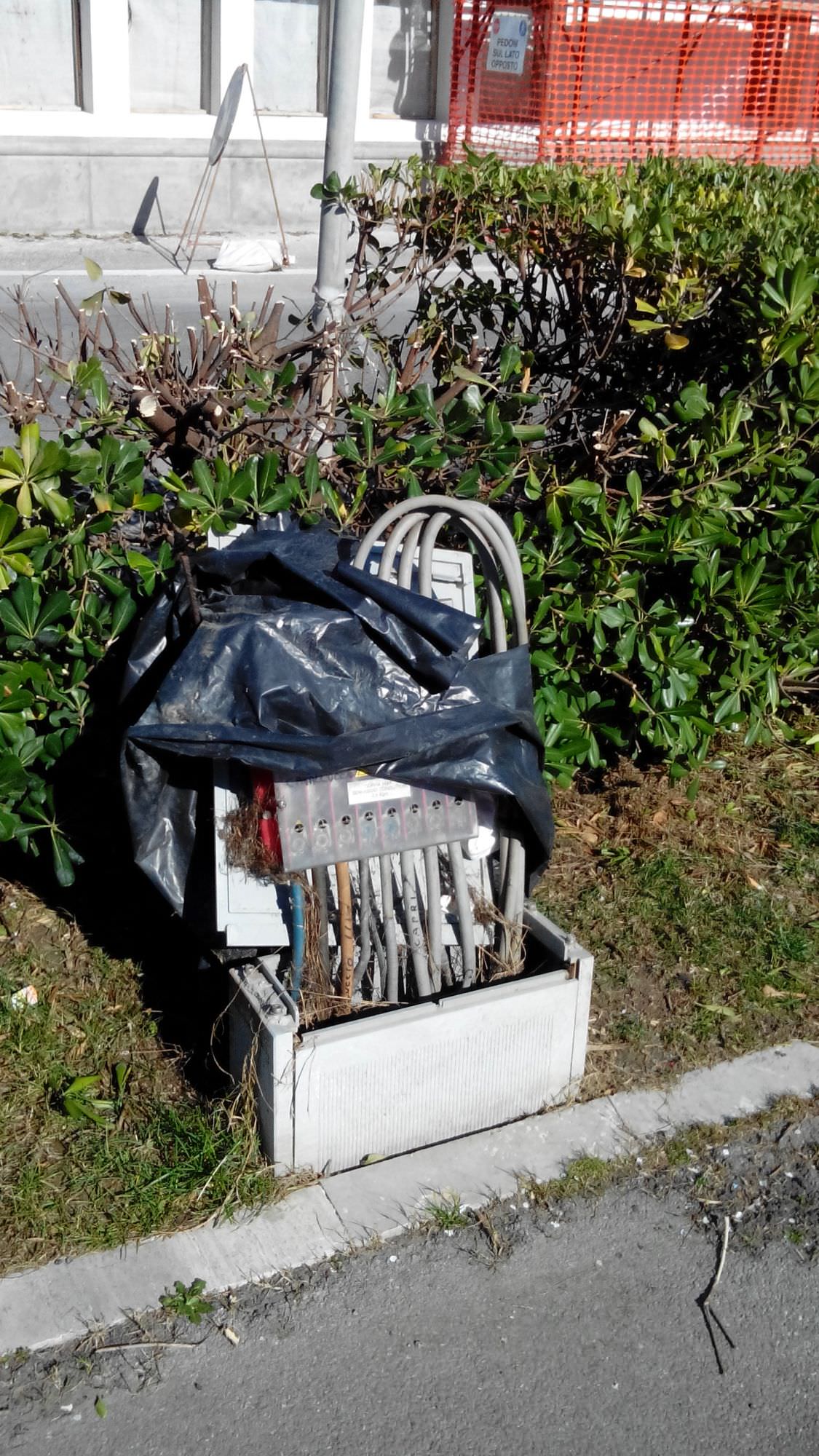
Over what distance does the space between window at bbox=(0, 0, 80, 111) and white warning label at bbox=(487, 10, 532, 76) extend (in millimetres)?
4753

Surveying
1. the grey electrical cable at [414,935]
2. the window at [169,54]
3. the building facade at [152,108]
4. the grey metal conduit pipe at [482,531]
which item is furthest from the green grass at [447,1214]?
the window at [169,54]

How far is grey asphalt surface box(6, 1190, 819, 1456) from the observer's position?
104 inches

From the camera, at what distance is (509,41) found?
16.1m

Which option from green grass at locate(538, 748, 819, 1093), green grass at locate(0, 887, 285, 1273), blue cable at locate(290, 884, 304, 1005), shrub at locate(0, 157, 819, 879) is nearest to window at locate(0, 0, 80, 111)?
shrub at locate(0, 157, 819, 879)

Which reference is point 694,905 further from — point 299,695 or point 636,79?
point 636,79

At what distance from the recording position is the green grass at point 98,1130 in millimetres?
3027

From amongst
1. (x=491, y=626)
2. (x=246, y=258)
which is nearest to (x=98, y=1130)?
(x=491, y=626)

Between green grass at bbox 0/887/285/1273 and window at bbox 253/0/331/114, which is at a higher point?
window at bbox 253/0/331/114

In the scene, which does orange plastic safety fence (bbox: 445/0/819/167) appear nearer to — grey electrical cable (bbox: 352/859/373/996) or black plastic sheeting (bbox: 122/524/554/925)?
black plastic sheeting (bbox: 122/524/554/925)

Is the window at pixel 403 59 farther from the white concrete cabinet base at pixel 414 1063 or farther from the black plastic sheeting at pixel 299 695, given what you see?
the white concrete cabinet base at pixel 414 1063

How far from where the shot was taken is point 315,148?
15562mm

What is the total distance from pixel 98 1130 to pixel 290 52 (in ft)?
50.0

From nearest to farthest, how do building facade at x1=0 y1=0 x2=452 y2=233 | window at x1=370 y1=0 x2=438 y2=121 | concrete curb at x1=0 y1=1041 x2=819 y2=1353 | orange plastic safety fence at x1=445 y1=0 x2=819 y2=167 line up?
concrete curb at x1=0 y1=1041 x2=819 y2=1353 < building facade at x1=0 y1=0 x2=452 y2=233 < orange plastic safety fence at x1=445 y1=0 x2=819 y2=167 < window at x1=370 y1=0 x2=438 y2=121

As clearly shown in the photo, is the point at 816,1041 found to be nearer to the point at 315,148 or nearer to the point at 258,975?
the point at 258,975
